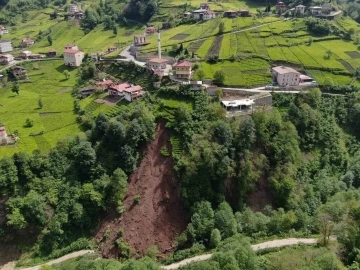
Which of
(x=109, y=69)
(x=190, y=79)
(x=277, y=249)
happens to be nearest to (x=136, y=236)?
(x=277, y=249)

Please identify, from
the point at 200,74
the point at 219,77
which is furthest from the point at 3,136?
the point at 219,77

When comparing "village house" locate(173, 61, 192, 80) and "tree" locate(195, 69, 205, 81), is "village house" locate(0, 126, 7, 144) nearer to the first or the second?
"village house" locate(173, 61, 192, 80)

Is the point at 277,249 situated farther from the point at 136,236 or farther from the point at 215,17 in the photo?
the point at 215,17

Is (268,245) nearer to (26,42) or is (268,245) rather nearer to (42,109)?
(42,109)

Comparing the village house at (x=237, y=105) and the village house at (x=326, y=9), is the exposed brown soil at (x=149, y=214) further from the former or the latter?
the village house at (x=326, y=9)

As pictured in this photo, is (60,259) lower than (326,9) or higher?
lower

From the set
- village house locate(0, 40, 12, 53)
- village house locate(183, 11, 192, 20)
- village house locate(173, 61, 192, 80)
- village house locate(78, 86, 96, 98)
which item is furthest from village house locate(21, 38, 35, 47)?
village house locate(173, 61, 192, 80)

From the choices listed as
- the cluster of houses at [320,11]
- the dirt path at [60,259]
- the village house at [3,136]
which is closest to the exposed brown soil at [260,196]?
the dirt path at [60,259]
